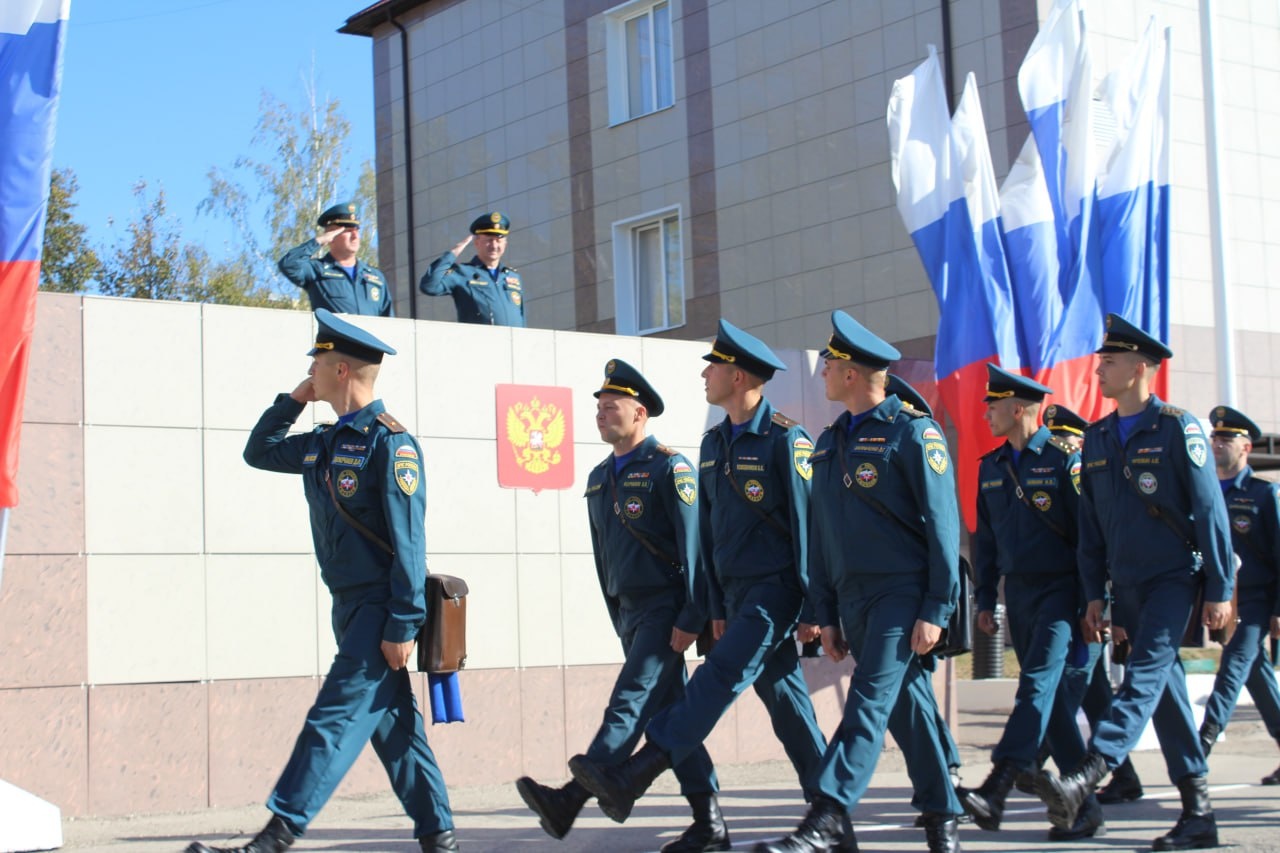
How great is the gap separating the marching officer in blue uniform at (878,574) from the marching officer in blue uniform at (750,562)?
0.72 feet

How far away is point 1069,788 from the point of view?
21.5 ft

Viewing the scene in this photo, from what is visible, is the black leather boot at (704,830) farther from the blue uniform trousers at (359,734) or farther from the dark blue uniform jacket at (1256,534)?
the dark blue uniform jacket at (1256,534)

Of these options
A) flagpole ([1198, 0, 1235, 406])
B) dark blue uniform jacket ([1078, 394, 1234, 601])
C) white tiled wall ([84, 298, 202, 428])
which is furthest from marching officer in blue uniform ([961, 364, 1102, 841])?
flagpole ([1198, 0, 1235, 406])

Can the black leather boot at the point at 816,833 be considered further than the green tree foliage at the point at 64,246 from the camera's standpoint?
No

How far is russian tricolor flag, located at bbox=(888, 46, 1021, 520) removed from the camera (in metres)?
11.6

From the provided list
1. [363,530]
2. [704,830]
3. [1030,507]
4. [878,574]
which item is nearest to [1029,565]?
[1030,507]

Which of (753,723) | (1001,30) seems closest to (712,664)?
(753,723)

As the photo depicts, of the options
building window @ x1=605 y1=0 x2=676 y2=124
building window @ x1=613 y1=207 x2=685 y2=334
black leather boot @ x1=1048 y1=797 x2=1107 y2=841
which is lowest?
black leather boot @ x1=1048 y1=797 x2=1107 y2=841

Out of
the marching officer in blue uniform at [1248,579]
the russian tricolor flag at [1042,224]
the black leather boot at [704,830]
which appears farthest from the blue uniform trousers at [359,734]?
the russian tricolor flag at [1042,224]

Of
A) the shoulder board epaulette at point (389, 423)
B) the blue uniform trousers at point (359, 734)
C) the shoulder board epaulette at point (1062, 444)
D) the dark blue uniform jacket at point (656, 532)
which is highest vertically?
the shoulder board epaulette at point (389, 423)

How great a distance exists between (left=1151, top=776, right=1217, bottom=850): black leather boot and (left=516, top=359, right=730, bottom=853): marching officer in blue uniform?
1.83 metres

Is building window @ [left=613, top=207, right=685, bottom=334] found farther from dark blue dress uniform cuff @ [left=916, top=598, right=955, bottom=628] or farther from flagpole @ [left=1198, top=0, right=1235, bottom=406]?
dark blue dress uniform cuff @ [left=916, top=598, right=955, bottom=628]

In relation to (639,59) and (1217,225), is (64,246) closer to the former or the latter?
(639,59)

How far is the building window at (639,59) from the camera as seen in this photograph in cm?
2042
